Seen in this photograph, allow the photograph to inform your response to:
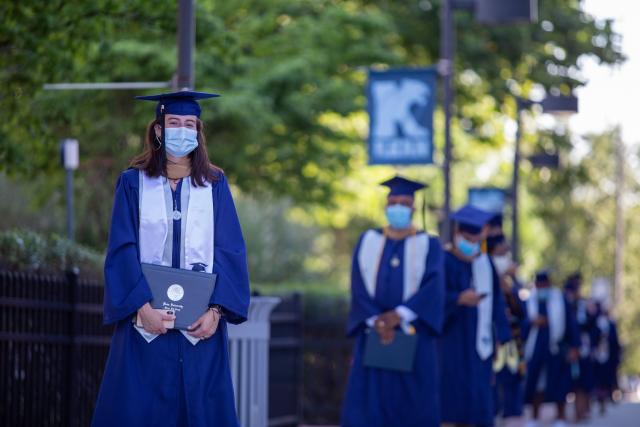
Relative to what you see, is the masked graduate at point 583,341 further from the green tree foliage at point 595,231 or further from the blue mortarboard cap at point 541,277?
the green tree foliage at point 595,231

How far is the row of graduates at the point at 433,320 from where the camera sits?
12.4 metres

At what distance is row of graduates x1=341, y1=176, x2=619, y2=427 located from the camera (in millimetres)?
12438

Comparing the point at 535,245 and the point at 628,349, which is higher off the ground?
the point at 535,245

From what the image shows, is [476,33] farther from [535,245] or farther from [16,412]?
[535,245]

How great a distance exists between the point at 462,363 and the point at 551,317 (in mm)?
8710

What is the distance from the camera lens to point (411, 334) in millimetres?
12414

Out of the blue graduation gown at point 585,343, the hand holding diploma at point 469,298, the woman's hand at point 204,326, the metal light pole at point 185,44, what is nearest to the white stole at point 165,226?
the woman's hand at point 204,326

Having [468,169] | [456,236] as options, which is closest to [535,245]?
[468,169]

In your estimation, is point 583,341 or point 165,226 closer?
point 165,226

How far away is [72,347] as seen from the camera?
38.6ft

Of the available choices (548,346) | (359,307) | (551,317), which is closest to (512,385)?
(551,317)

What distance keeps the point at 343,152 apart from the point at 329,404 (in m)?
7.58

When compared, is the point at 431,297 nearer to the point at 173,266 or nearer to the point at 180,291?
the point at 173,266

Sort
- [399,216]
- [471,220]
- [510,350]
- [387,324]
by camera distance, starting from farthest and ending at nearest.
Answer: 1. [510,350]
2. [471,220]
3. [399,216]
4. [387,324]
